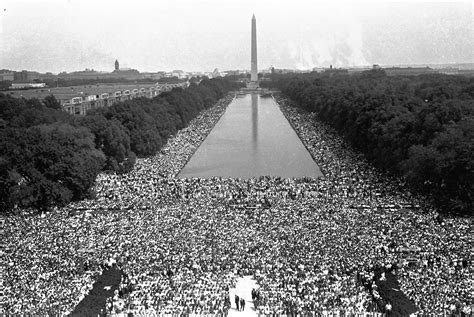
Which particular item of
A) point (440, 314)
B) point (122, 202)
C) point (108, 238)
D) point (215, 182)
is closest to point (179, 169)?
point (215, 182)

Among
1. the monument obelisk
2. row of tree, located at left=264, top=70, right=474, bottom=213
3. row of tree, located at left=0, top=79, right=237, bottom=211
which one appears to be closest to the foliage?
row of tree, located at left=0, top=79, right=237, bottom=211

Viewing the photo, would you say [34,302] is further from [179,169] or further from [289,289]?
[179,169]

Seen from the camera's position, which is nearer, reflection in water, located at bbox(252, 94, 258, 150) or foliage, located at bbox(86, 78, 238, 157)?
foliage, located at bbox(86, 78, 238, 157)

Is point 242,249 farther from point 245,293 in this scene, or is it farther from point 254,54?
point 254,54

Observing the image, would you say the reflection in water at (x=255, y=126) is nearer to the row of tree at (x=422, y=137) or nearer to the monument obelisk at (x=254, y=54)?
Result: the row of tree at (x=422, y=137)

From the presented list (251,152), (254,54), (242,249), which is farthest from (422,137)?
(254,54)

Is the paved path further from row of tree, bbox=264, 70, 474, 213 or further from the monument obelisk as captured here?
the monument obelisk
